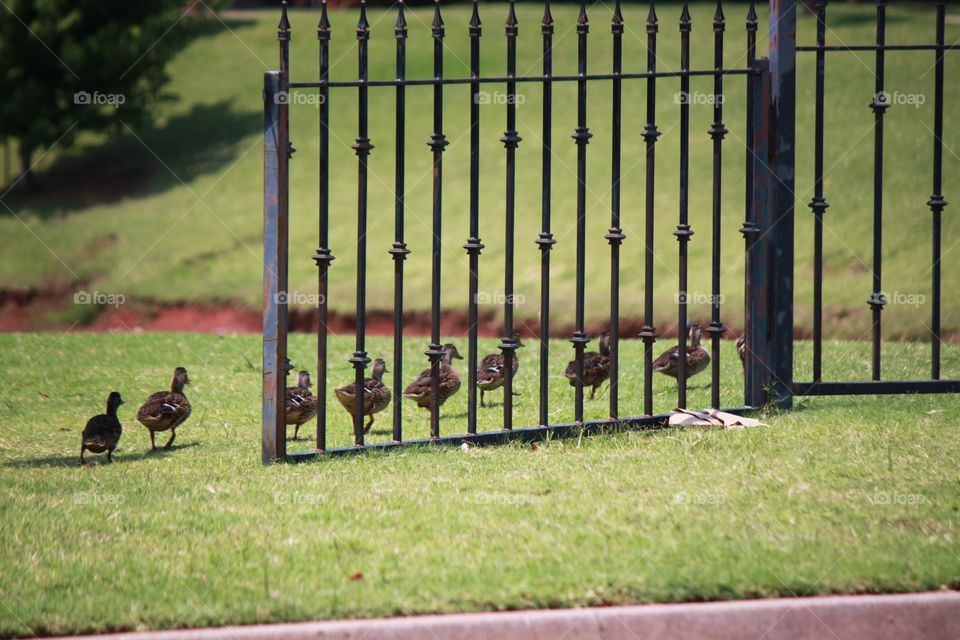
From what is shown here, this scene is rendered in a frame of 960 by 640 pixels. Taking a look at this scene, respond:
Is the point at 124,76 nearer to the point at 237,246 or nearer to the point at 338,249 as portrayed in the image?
the point at 237,246

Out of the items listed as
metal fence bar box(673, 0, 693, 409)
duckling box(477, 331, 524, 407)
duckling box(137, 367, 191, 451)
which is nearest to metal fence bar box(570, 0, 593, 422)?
metal fence bar box(673, 0, 693, 409)

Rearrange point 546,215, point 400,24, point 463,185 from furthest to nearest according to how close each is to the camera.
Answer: point 463,185 → point 546,215 → point 400,24

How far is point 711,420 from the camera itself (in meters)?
9.72

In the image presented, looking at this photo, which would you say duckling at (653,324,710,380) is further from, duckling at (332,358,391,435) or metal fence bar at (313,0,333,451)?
metal fence bar at (313,0,333,451)

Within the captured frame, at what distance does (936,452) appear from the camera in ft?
28.0

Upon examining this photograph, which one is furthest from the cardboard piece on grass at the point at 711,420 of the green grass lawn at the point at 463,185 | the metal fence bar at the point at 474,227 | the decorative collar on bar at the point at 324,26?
the green grass lawn at the point at 463,185

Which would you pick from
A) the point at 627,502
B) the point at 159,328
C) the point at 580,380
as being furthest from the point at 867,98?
the point at 627,502

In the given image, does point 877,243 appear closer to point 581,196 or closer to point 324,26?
point 581,196

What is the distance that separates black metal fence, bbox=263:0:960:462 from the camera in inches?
347

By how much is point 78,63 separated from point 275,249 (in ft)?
80.8

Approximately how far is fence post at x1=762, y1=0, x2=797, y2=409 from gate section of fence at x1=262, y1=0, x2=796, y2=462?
0.01m

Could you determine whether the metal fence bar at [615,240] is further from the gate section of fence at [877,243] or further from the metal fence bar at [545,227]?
the gate section of fence at [877,243]

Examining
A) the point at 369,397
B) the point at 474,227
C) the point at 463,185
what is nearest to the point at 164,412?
the point at 369,397

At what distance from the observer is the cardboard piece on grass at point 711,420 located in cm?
961
